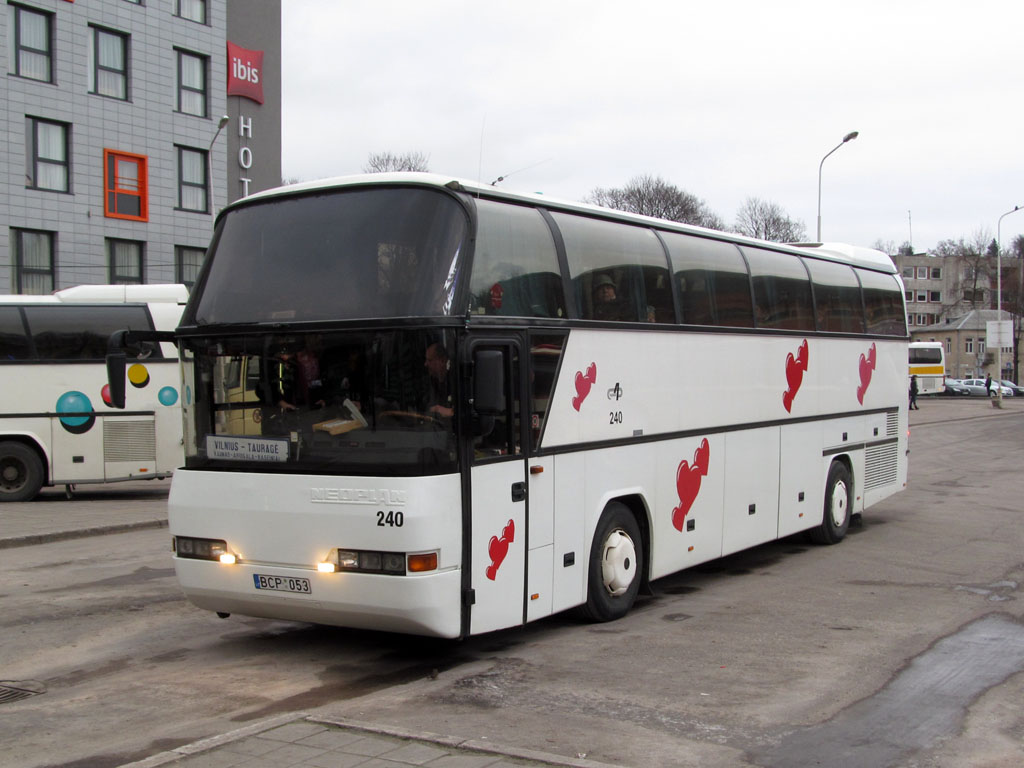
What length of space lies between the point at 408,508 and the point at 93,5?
3711cm

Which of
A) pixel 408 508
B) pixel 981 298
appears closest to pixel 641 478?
pixel 408 508

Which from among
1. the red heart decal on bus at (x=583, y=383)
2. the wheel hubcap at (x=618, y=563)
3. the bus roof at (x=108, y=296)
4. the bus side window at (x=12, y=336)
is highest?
the bus roof at (x=108, y=296)

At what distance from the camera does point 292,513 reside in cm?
743

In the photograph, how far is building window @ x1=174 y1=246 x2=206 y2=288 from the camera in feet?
138

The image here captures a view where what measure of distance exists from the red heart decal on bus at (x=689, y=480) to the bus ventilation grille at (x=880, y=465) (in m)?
5.27

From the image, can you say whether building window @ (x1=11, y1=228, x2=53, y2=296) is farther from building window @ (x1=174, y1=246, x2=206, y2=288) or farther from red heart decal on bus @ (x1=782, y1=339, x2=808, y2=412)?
Result: red heart decal on bus @ (x1=782, y1=339, x2=808, y2=412)

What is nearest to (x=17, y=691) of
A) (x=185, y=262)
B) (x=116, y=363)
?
(x=116, y=363)

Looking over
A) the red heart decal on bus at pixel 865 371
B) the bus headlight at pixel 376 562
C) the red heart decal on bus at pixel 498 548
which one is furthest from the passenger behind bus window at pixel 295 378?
the red heart decal on bus at pixel 865 371

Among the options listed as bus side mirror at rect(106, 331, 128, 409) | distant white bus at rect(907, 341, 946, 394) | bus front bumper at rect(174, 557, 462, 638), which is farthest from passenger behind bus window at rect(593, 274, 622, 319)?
distant white bus at rect(907, 341, 946, 394)

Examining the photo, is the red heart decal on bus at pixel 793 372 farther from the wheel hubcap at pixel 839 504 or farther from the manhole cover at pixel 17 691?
the manhole cover at pixel 17 691

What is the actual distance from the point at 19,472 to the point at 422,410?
14214mm

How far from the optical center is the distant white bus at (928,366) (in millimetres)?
78875

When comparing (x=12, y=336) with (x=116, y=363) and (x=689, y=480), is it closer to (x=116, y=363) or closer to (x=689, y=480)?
(x=116, y=363)

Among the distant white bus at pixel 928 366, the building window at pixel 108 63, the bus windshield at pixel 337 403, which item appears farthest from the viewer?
the distant white bus at pixel 928 366
